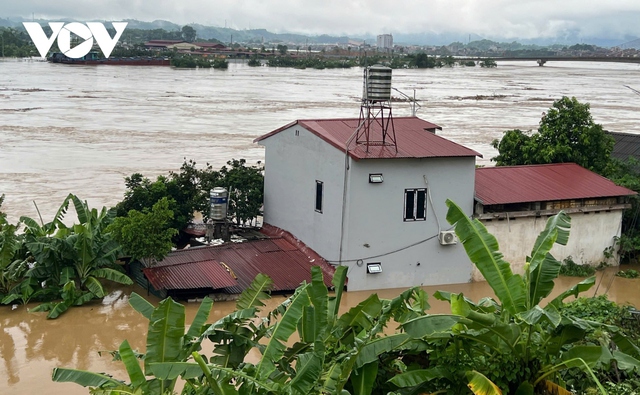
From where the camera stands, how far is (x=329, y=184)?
13938mm

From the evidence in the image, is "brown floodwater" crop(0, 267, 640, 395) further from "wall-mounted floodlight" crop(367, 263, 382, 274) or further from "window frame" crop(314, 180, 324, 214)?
"window frame" crop(314, 180, 324, 214)

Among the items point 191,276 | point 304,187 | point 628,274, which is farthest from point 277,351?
point 628,274

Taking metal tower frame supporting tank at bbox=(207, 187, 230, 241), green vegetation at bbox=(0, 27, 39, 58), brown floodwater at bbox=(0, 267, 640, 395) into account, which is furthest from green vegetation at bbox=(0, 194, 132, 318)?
green vegetation at bbox=(0, 27, 39, 58)

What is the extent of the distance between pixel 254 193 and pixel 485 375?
9.81m

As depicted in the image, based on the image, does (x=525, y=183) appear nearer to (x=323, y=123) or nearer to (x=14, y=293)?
(x=323, y=123)

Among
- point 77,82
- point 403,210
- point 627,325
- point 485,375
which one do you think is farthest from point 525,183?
point 77,82

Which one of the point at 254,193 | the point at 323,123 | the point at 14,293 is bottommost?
the point at 14,293

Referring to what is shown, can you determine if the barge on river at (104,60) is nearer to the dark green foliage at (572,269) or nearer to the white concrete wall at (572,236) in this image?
the white concrete wall at (572,236)

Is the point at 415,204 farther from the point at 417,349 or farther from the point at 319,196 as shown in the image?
the point at 417,349

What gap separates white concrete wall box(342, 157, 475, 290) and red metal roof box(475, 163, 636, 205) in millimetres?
721

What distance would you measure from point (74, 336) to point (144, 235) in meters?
2.03

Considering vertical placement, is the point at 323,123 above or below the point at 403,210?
above

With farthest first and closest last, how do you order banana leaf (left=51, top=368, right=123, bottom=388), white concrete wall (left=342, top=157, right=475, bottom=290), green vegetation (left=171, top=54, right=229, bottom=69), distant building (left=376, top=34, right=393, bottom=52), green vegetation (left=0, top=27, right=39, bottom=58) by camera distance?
green vegetation (left=0, top=27, right=39, bottom=58) < green vegetation (left=171, top=54, right=229, bottom=69) < distant building (left=376, top=34, right=393, bottom=52) < white concrete wall (left=342, top=157, right=475, bottom=290) < banana leaf (left=51, top=368, right=123, bottom=388)

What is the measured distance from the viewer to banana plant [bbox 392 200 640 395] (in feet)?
21.2
